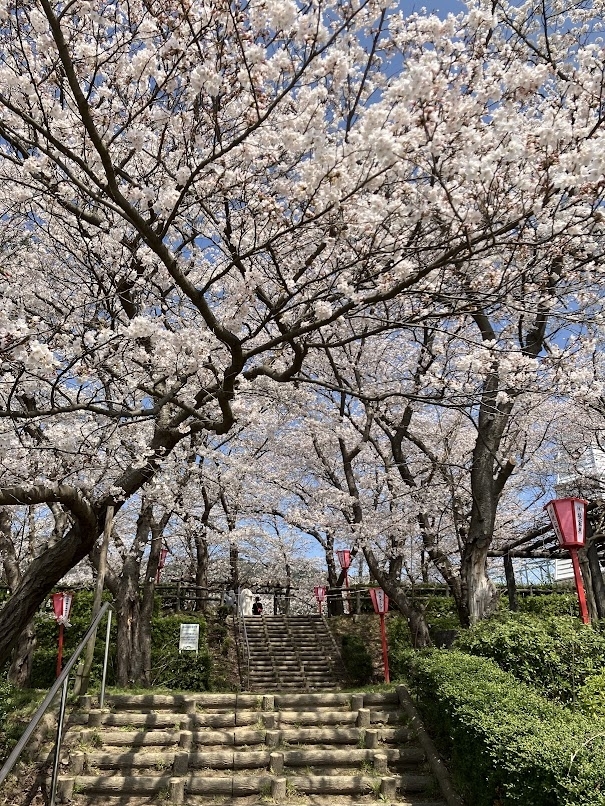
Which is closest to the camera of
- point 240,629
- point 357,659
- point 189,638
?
point 189,638

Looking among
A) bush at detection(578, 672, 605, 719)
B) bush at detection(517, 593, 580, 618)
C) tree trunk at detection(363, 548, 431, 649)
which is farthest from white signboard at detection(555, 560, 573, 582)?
bush at detection(578, 672, 605, 719)

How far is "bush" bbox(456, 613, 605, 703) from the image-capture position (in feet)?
20.6

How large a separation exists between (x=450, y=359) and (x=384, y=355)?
10.7 ft

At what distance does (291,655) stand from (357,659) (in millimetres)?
1882

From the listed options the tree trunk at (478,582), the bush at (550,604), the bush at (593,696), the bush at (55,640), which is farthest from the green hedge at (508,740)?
the bush at (55,640)

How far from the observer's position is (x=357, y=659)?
15758 millimetres

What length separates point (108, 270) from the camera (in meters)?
6.36

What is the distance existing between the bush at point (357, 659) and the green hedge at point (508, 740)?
9.93m

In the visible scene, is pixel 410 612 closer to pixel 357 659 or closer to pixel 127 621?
pixel 127 621

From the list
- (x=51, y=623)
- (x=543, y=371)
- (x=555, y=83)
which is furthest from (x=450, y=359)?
(x=51, y=623)

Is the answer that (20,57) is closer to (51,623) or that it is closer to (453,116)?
(453,116)

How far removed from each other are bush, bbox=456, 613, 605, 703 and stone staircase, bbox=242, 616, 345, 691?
28.3 ft

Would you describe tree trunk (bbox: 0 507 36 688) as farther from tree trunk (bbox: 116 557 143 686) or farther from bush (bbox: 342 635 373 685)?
bush (bbox: 342 635 373 685)

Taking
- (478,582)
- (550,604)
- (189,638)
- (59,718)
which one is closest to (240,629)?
(189,638)
